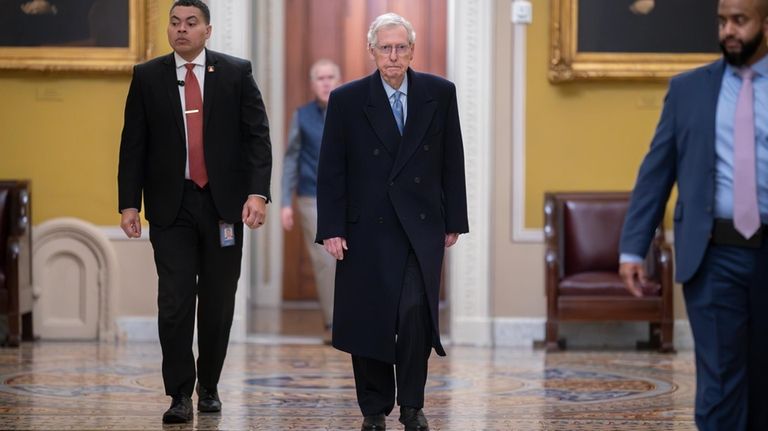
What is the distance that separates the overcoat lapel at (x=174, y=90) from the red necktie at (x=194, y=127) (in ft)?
0.12

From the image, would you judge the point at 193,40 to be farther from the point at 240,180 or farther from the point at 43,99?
the point at 43,99

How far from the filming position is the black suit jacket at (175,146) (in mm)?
5453

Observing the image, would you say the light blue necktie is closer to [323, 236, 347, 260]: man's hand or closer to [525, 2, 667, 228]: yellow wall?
[323, 236, 347, 260]: man's hand

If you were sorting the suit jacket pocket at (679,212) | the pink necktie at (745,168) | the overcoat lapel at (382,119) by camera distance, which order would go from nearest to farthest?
1. the pink necktie at (745,168)
2. the suit jacket pocket at (679,212)
3. the overcoat lapel at (382,119)

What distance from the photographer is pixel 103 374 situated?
720 cm

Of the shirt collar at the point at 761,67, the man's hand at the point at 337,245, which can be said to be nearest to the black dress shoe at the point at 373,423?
the man's hand at the point at 337,245

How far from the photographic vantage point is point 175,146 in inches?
216

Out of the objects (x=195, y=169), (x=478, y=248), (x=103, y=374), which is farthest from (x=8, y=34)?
(x=195, y=169)

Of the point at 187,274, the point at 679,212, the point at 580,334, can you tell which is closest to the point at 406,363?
the point at 187,274

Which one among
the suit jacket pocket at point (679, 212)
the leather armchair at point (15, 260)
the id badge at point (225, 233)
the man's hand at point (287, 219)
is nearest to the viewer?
the suit jacket pocket at point (679, 212)

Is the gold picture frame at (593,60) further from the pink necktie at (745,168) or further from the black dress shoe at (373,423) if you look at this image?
the pink necktie at (745,168)

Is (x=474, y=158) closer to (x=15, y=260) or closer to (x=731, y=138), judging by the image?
(x=15, y=260)

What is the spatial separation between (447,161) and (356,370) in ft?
2.85

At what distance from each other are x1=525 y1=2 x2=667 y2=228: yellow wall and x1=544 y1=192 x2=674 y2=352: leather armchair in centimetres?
15
